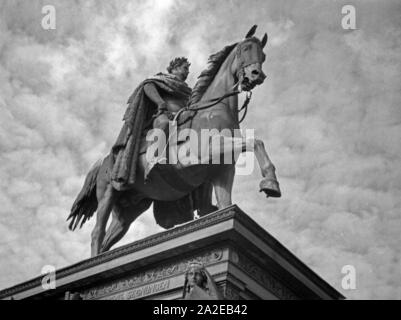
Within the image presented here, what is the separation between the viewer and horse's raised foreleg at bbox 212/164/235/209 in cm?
1328

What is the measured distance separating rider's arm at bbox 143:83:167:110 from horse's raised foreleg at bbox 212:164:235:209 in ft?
7.07

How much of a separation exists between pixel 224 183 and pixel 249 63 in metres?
2.30

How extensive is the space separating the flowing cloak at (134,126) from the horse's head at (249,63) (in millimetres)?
1924

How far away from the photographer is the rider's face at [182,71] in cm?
1628

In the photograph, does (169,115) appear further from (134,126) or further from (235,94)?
(235,94)

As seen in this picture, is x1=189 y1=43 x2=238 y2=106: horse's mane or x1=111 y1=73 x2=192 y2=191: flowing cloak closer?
x1=111 y1=73 x2=192 y2=191: flowing cloak

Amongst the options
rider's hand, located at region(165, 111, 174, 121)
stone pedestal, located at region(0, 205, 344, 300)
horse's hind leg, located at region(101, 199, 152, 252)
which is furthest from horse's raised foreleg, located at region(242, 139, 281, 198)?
horse's hind leg, located at region(101, 199, 152, 252)

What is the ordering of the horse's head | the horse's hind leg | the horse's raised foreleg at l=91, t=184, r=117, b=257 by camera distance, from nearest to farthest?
the horse's head < the horse's raised foreleg at l=91, t=184, r=117, b=257 < the horse's hind leg

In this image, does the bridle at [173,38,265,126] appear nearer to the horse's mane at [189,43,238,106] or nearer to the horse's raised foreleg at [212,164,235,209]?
the horse's mane at [189,43,238,106]

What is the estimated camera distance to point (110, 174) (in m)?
14.9

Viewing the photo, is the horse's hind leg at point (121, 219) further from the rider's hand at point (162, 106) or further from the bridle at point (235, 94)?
the bridle at point (235, 94)

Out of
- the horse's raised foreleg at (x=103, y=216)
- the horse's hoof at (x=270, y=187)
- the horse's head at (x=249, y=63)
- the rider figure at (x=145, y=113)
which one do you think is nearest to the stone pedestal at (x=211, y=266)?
the horse's hoof at (x=270, y=187)

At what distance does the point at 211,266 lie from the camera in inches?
437

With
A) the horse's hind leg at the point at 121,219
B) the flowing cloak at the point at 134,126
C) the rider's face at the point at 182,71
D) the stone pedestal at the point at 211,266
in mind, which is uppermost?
the rider's face at the point at 182,71
